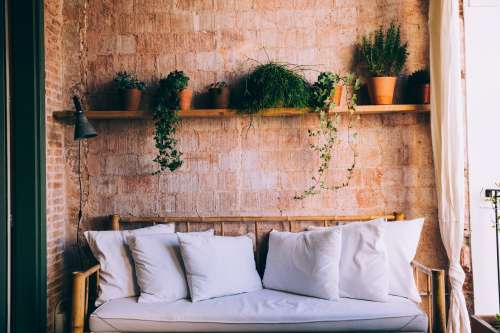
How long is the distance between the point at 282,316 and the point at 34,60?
2.48m

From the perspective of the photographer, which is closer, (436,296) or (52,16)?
(436,296)

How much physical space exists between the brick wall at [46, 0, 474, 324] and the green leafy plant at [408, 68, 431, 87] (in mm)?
164

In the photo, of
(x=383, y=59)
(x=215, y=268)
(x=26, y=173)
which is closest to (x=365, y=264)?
(x=215, y=268)

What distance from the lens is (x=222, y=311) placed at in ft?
8.92

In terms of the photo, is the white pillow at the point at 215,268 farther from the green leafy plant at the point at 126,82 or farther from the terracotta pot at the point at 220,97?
the green leafy plant at the point at 126,82

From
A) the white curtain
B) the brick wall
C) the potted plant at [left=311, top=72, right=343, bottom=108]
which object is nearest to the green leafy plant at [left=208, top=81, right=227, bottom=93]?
the brick wall

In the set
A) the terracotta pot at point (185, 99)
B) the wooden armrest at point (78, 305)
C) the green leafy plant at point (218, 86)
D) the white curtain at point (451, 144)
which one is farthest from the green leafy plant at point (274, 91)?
the wooden armrest at point (78, 305)

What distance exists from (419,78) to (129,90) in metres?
2.22

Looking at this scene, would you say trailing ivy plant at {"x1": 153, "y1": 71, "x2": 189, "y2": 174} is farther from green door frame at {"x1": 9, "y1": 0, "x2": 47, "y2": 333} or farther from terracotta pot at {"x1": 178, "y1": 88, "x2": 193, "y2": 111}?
green door frame at {"x1": 9, "y1": 0, "x2": 47, "y2": 333}

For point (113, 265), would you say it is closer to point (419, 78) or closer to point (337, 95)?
point (337, 95)

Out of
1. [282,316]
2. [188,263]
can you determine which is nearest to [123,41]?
[188,263]

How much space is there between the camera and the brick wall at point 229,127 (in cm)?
347

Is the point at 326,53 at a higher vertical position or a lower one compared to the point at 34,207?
higher

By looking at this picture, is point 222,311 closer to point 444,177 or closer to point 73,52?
point 444,177
